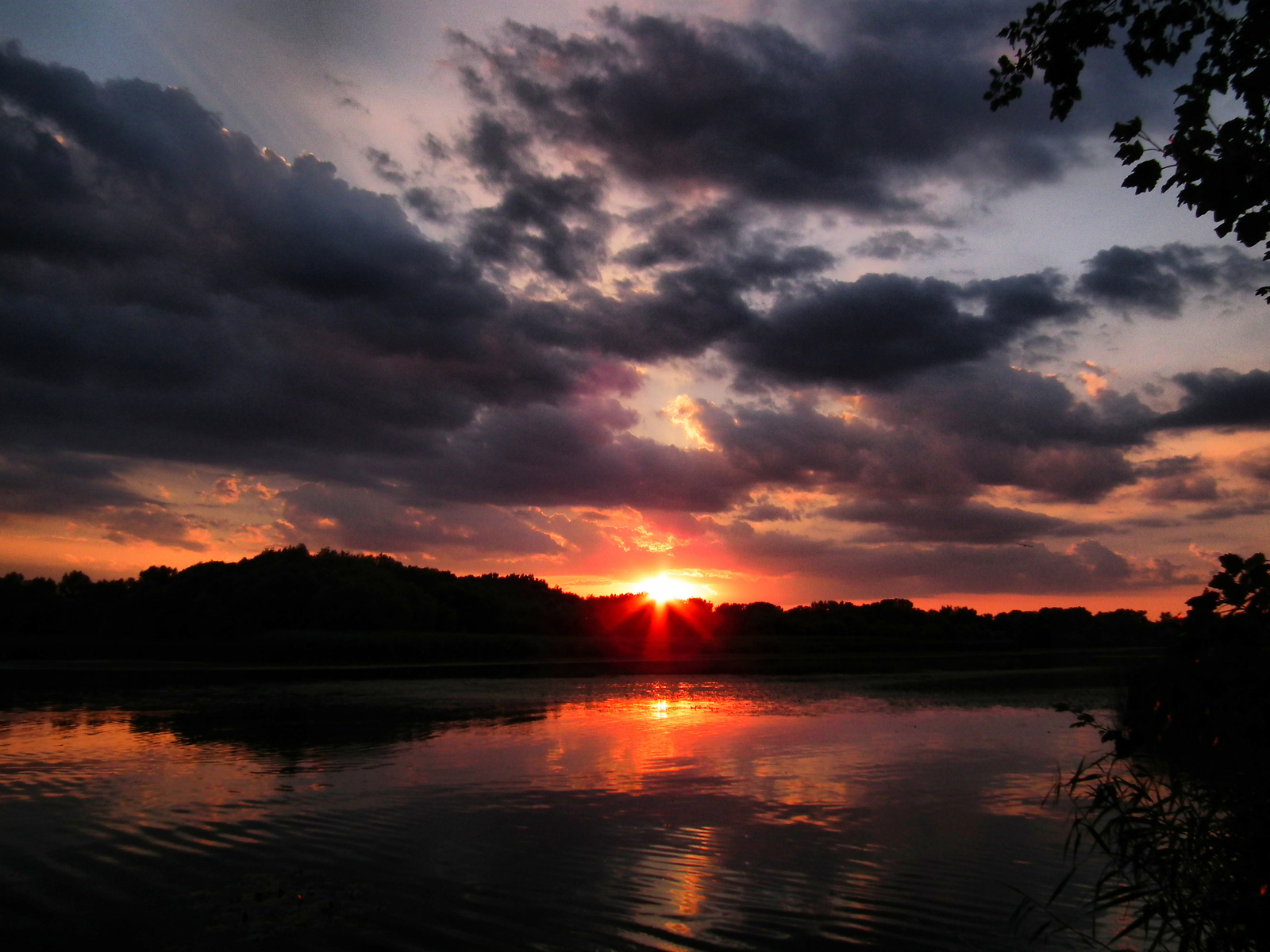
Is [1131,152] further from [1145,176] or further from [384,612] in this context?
[384,612]

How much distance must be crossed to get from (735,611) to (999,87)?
11468 centimetres

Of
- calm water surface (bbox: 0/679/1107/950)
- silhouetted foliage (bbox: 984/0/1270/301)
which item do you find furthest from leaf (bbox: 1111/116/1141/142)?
A: calm water surface (bbox: 0/679/1107/950)

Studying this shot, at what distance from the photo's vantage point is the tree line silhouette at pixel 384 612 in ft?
275

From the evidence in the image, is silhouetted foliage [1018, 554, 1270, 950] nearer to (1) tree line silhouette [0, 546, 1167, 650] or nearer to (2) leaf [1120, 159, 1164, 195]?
(2) leaf [1120, 159, 1164, 195]

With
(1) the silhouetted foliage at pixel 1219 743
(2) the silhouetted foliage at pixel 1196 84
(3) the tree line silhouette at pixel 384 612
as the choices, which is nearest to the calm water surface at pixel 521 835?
(1) the silhouetted foliage at pixel 1219 743

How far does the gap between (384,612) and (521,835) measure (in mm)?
76910

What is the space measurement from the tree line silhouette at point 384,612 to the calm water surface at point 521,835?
5981 centimetres

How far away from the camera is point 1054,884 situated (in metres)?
10.4

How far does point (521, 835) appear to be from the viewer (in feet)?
41.1

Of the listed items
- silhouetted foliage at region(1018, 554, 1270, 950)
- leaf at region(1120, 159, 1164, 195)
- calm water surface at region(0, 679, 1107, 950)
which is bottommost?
calm water surface at region(0, 679, 1107, 950)

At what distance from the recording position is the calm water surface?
872cm

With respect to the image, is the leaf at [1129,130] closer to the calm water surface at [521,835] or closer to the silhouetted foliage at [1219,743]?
the silhouetted foliage at [1219,743]

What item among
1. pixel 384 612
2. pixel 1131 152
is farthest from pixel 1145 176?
pixel 384 612

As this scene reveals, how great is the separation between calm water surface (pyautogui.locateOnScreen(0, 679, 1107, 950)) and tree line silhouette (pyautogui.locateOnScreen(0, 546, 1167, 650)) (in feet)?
196
